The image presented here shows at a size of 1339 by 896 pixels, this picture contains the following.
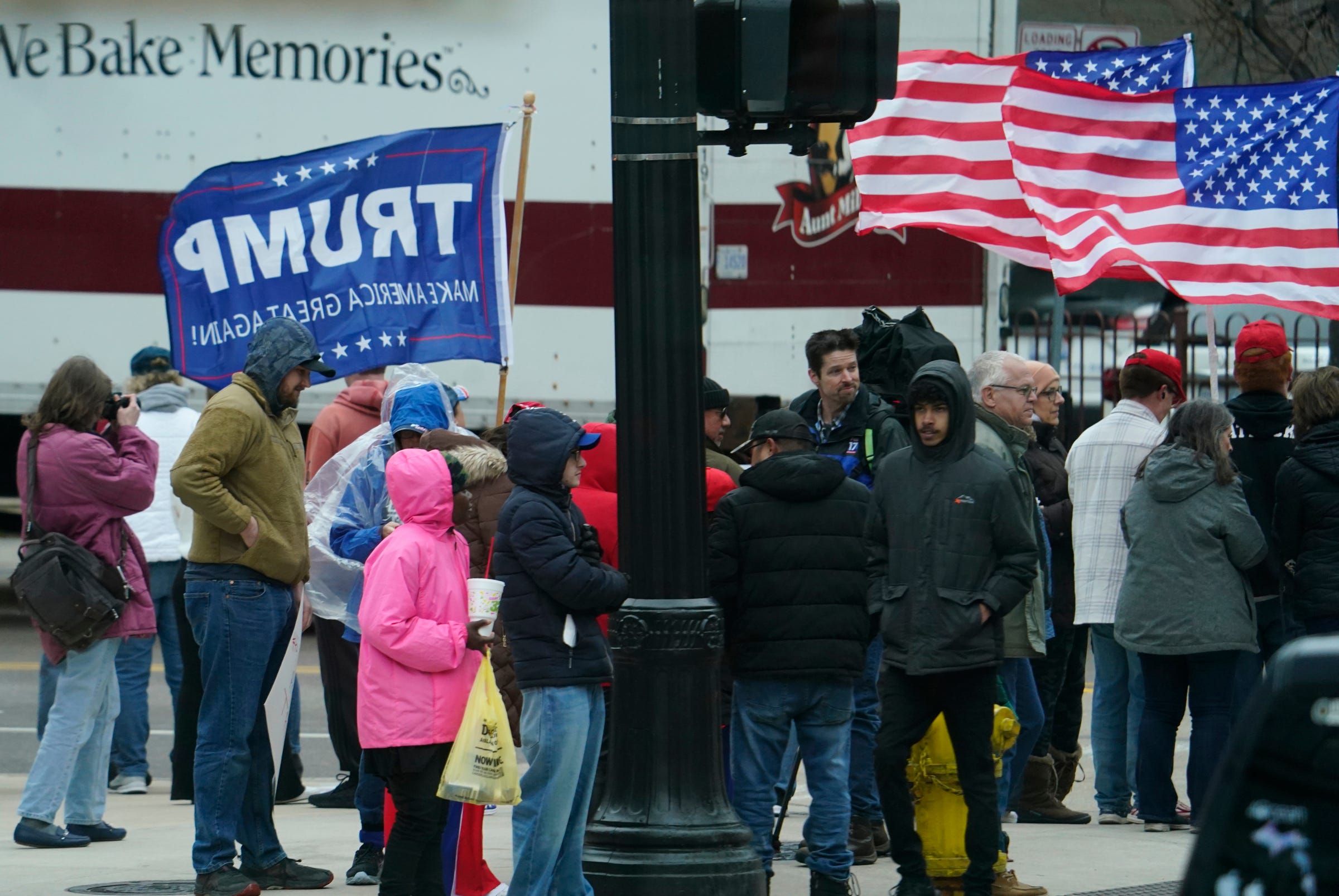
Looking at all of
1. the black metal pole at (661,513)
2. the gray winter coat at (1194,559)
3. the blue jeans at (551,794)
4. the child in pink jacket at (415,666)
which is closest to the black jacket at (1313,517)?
the gray winter coat at (1194,559)

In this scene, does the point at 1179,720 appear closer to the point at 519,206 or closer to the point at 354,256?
the point at 519,206

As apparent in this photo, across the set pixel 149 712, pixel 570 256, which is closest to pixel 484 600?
pixel 149 712

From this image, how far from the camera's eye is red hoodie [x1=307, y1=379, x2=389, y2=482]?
27.9ft

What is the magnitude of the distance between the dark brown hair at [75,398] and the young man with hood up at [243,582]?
1.28 m

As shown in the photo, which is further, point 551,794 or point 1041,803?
point 1041,803

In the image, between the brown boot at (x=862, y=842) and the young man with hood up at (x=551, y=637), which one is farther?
the brown boot at (x=862, y=842)

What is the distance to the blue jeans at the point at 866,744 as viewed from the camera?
7.33m

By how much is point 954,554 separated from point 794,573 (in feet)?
1.77

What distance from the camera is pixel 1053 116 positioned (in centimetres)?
940

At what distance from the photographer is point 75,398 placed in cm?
766

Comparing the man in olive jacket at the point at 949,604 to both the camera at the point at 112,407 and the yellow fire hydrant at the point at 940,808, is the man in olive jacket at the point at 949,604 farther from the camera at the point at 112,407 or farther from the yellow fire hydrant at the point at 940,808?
the camera at the point at 112,407

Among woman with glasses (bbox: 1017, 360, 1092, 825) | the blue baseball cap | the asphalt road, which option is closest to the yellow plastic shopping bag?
woman with glasses (bbox: 1017, 360, 1092, 825)

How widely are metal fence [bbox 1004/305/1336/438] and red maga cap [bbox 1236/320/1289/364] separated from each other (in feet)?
A: 13.7

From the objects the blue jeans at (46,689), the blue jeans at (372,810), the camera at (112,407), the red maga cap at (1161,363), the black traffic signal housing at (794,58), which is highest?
the black traffic signal housing at (794,58)
